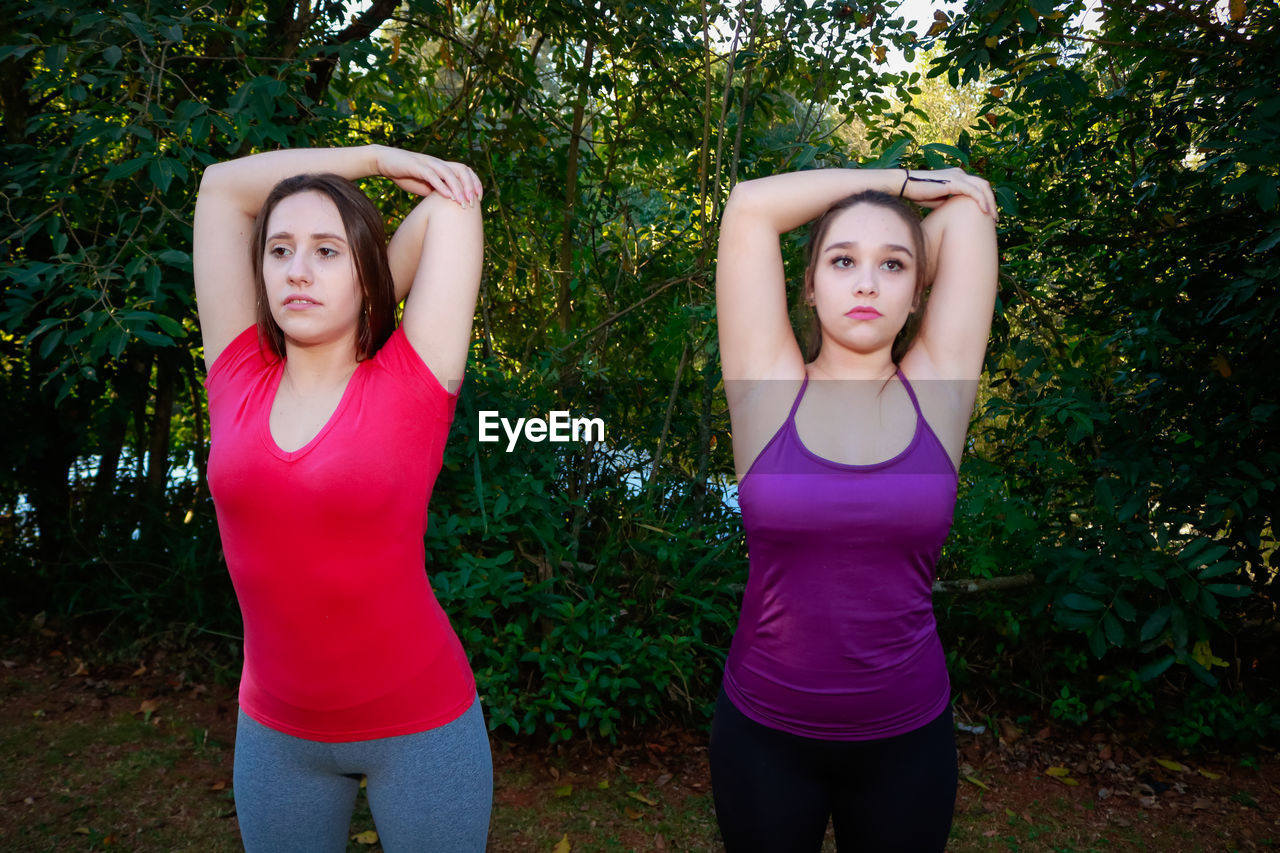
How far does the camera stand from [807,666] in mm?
1599

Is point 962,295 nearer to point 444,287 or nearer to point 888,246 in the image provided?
point 888,246

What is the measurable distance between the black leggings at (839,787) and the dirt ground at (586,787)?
149 centimetres

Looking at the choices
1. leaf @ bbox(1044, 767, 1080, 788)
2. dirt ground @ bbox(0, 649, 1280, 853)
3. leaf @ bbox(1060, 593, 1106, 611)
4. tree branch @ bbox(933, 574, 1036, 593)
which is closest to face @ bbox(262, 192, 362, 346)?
dirt ground @ bbox(0, 649, 1280, 853)

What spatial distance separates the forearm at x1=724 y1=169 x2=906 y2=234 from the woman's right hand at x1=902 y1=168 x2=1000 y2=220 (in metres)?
0.02

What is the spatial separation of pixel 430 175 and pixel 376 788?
1067 millimetres

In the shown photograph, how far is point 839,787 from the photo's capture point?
1648 millimetres

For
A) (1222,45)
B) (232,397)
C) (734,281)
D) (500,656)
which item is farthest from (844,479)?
(1222,45)

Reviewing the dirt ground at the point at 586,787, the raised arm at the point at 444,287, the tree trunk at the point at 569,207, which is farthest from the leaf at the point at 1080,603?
the tree trunk at the point at 569,207

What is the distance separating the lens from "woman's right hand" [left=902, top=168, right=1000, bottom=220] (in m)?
1.79

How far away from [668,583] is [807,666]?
6.14ft

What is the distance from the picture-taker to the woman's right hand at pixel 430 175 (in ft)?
5.46

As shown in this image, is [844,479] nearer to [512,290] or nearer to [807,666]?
[807,666]

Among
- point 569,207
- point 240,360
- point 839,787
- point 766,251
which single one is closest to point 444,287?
point 240,360

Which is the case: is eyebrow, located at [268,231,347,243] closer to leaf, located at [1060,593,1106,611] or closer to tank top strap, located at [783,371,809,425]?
tank top strap, located at [783,371,809,425]
